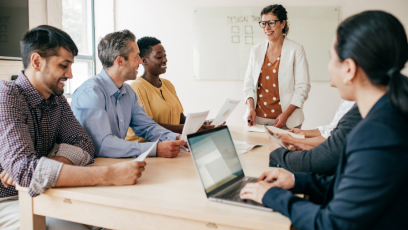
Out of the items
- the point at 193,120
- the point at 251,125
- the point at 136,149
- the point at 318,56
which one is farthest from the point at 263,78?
the point at 318,56

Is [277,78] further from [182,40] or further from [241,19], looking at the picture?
[182,40]

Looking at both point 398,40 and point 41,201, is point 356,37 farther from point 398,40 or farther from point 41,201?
point 41,201

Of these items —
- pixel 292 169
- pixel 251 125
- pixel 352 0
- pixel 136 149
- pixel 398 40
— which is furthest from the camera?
pixel 352 0

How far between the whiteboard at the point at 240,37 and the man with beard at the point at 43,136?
121 inches

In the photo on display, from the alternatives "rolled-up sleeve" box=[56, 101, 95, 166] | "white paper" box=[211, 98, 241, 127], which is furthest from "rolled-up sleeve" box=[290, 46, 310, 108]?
"rolled-up sleeve" box=[56, 101, 95, 166]

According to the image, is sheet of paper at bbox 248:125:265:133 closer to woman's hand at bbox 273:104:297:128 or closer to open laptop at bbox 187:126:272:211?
woman's hand at bbox 273:104:297:128

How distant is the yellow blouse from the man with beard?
80 centimetres

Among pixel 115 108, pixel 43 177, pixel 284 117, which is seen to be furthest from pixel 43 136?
pixel 284 117

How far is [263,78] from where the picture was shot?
8.76 ft

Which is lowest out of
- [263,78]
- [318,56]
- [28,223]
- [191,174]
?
[28,223]

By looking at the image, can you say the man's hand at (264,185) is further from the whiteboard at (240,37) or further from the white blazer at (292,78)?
the whiteboard at (240,37)

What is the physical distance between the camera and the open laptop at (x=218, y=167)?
3.23ft

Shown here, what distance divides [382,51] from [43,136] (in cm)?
136

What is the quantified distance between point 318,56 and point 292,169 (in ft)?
10.6
